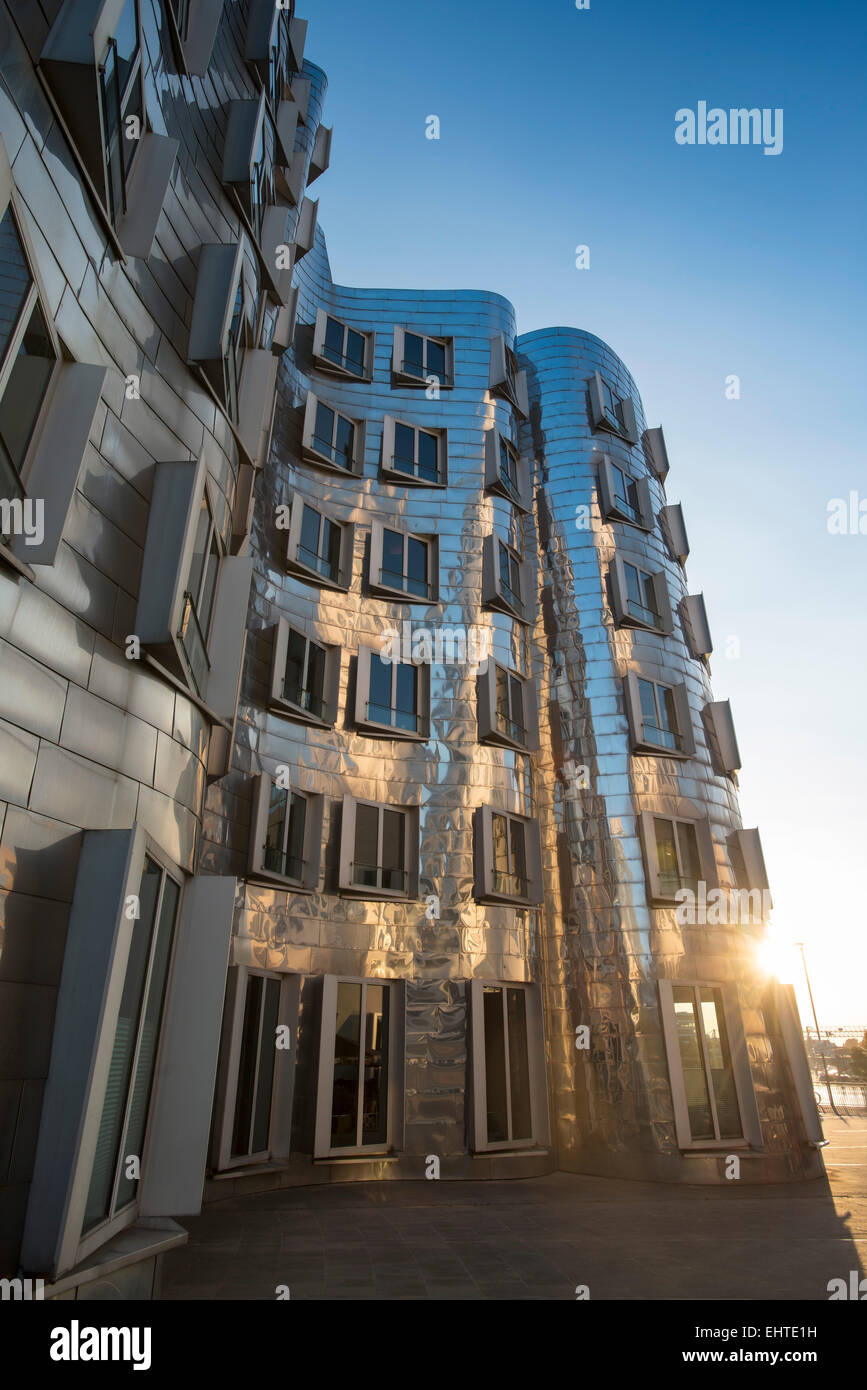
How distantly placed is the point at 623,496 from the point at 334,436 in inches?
310

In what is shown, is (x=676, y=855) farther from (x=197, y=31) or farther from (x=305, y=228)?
(x=305, y=228)

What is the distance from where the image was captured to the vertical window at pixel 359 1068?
12555mm

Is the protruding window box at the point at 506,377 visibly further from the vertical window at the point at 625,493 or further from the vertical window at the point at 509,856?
the vertical window at the point at 509,856

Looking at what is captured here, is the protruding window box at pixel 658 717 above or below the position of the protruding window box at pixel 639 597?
below

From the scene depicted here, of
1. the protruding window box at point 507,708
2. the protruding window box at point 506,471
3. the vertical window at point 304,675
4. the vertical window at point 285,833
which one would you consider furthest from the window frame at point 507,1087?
the protruding window box at point 506,471

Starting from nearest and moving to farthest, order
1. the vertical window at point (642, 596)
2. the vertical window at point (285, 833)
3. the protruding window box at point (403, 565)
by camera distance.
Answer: the vertical window at point (285, 833)
the protruding window box at point (403, 565)
the vertical window at point (642, 596)

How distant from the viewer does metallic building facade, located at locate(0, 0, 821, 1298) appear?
15.6 feet

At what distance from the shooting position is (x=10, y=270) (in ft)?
14.6

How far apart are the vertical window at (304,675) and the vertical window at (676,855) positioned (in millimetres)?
7696

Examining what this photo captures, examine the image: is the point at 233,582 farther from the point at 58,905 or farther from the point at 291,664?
the point at 291,664

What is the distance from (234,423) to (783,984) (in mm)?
15214

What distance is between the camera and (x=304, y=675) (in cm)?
1466

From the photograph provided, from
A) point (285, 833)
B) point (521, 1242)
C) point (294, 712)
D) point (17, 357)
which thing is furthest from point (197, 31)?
point (521, 1242)

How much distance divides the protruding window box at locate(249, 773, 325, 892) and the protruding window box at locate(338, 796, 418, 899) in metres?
0.51
